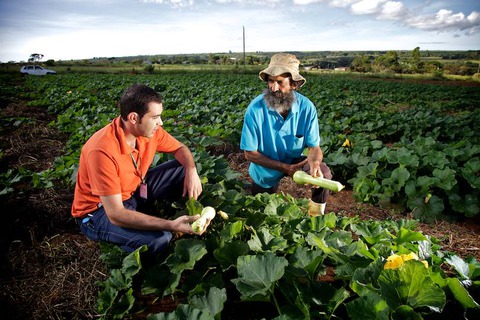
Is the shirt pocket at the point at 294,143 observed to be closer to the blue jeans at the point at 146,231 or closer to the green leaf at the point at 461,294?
the blue jeans at the point at 146,231

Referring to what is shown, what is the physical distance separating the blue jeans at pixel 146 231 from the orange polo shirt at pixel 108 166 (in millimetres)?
99

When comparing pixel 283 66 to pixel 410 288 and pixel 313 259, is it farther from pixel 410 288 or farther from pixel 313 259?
pixel 410 288

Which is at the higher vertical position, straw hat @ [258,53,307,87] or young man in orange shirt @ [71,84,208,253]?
straw hat @ [258,53,307,87]

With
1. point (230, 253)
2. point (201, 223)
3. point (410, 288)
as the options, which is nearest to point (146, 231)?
point (201, 223)

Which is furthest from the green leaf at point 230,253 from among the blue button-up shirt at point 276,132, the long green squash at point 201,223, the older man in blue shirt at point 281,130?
the blue button-up shirt at point 276,132

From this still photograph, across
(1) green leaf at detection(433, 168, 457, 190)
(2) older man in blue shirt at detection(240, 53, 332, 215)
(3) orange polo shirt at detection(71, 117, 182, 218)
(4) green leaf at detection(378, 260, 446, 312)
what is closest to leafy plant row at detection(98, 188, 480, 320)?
(4) green leaf at detection(378, 260, 446, 312)

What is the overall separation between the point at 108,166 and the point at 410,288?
2.04 metres

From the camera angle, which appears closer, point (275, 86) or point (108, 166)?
point (108, 166)

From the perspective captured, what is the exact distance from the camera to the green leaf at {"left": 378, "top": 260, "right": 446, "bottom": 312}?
1382mm

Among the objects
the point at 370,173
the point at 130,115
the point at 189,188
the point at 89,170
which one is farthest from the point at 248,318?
the point at 370,173

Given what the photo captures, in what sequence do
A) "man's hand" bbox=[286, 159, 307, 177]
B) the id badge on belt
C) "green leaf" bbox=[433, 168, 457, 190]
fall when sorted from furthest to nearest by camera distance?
"green leaf" bbox=[433, 168, 457, 190], "man's hand" bbox=[286, 159, 307, 177], the id badge on belt

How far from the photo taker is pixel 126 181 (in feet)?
8.64

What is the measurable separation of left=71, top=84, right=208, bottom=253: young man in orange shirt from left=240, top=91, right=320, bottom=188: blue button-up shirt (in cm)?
97

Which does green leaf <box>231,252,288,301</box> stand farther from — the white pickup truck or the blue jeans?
the white pickup truck
